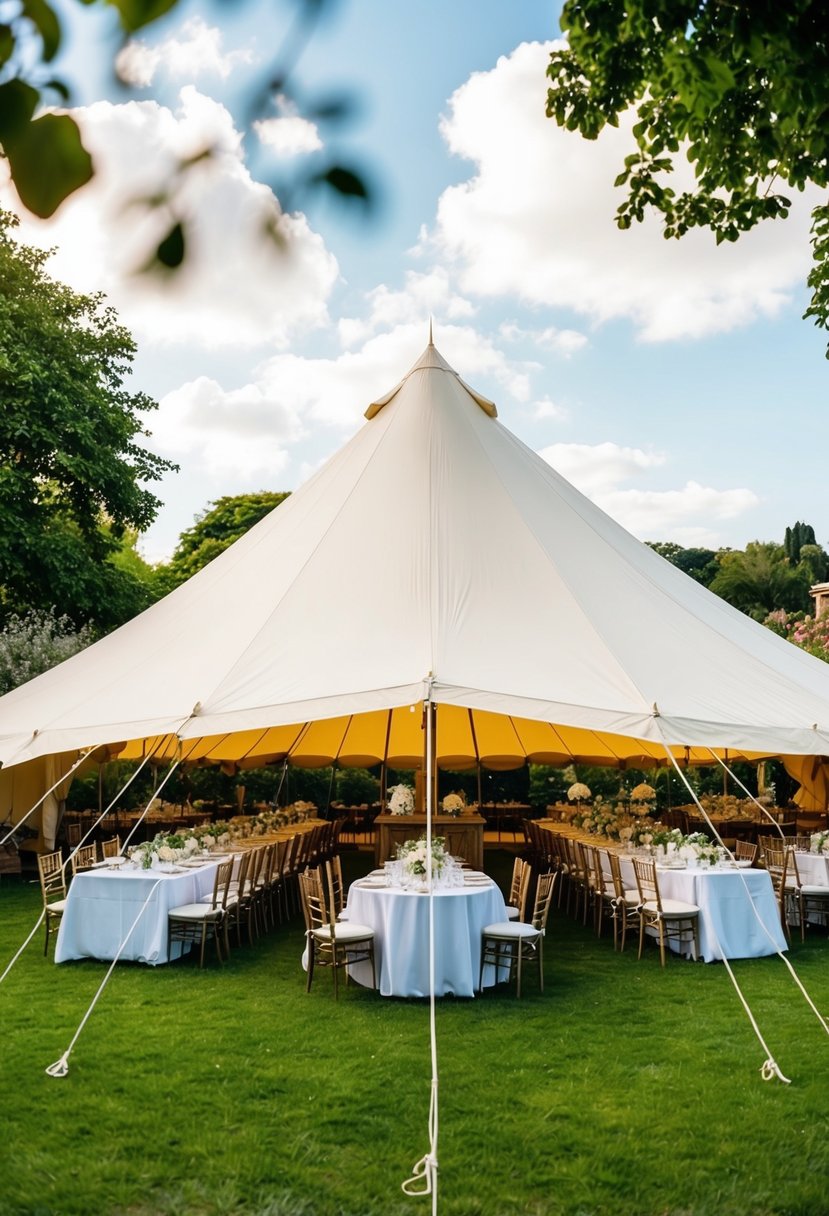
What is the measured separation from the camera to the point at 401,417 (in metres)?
10.4

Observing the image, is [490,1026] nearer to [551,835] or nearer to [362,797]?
[551,835]

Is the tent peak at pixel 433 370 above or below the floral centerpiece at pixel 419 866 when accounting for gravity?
above

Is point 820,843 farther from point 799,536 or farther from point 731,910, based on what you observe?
point 799,536

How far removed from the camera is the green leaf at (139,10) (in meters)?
0.99

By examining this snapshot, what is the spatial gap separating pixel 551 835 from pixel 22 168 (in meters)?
12.4

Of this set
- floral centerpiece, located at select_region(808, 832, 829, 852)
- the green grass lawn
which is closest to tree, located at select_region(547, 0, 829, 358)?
the green grass lawn

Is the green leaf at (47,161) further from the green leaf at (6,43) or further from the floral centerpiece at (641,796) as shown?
the floral centerpiece at (641,796)

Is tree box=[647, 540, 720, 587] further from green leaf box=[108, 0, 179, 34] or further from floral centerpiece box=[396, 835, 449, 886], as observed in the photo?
green leaf box=[108, 0, 179, 34]

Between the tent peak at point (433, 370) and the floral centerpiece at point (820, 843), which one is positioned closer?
the floral centerpiece at point (820, 843)

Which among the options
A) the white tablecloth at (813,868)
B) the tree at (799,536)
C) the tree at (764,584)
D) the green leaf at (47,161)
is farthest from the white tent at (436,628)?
the tree at (799,536)

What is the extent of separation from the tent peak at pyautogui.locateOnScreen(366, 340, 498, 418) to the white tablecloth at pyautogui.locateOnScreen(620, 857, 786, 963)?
539 centimetres

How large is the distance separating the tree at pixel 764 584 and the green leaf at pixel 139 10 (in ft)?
119

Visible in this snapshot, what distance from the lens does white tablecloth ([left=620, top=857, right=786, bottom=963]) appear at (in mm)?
8781

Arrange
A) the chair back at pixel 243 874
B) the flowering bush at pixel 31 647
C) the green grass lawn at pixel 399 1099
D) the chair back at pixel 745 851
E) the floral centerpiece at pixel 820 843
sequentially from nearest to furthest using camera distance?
the green grass lawn at pixel 399 1099 < the chair back at pixel 243 874 < the chair back at pixel 745 851 < the floral centerpiece at pixel 820 843 < the flowering bush at pixel 31 647
